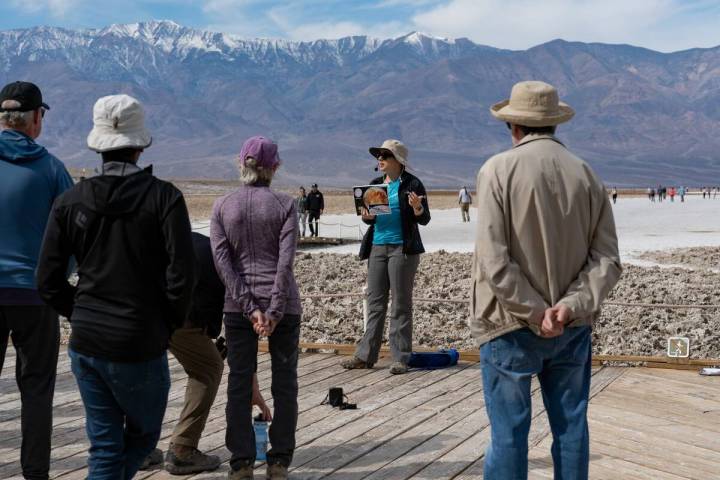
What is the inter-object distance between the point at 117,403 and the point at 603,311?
376 inches

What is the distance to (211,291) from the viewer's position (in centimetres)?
465

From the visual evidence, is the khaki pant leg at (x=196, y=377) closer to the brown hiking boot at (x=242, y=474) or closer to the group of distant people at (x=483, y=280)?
the brown hiking boot at (x=242, y=474)

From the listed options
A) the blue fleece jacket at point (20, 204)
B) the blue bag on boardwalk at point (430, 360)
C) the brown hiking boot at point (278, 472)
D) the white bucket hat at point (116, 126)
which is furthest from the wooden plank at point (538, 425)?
the white bucket hat at point (116, 126)

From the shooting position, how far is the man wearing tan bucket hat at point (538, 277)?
11.2 ft

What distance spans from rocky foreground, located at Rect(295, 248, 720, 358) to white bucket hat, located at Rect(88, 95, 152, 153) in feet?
22.7

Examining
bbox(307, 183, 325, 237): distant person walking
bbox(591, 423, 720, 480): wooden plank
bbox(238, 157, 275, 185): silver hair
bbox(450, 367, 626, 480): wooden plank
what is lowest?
bbox(450, 367, 626, 480): wooden plank

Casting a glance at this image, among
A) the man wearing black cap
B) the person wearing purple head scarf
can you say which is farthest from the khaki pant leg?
the man wearing black cap

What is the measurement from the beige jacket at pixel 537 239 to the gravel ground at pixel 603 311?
22.0 feet

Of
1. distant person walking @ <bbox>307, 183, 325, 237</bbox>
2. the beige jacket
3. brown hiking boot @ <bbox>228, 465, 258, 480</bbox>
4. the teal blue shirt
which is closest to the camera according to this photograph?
the beige jacket

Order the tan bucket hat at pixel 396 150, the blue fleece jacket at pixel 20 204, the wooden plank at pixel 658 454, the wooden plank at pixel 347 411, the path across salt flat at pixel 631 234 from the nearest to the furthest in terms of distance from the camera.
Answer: the blue fleece jacket at pixel 20 204
the wooden plank at pixel 658 454
the wooden plank at pixel 347 411
the tan bucket hat at pixel 396 150
the path across salt flat at pixel 631 234

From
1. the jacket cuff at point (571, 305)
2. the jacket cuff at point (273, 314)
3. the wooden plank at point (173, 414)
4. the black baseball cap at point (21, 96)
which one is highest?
the black baseball cap at point (21, 96)

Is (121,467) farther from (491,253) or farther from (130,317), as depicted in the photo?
(491,253)

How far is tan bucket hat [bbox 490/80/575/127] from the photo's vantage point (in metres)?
3.54

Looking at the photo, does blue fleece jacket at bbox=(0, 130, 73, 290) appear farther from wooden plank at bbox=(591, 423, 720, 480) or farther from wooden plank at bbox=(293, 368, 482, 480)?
wooden plank at bbox=(591, 423, 720, 480)
